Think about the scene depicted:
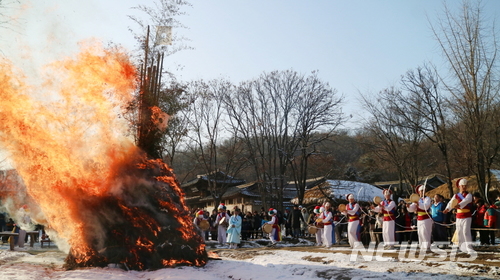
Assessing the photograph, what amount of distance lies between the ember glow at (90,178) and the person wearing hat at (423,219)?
6.82m

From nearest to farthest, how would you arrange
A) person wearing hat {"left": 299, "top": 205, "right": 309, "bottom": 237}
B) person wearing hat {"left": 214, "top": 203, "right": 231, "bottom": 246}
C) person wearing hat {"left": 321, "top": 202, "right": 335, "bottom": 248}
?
person wearing hat {"left": 321, "top": 202, "right": 335, "bottom": 248}
person wearing hat {"left": 214, "top": 203, "right": 231, "bottom": 246}
person wearing hat {"left": 299, "top": 205, "right": 309, "bottom": 237}

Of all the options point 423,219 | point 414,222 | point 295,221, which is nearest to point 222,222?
point 295,221

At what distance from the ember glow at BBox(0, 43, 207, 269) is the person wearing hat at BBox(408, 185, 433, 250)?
269 inches

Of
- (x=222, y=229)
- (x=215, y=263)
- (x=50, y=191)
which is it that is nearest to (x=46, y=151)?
(x=50, y=191)

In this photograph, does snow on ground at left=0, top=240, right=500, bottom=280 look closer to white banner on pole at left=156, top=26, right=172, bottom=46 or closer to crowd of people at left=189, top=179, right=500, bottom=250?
crowd of people at left=189, top=179, right=500, bottom=250

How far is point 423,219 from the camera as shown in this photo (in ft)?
46.2

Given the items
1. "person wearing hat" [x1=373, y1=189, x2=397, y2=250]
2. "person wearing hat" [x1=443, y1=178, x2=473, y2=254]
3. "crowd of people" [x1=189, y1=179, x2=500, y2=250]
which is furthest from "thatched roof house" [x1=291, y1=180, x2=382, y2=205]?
"person wearing hat" [x1=443, y1=178, x2=473, y2=254]

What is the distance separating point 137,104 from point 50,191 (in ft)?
13.6

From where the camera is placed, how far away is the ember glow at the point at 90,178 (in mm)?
12469

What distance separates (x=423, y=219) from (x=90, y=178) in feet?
33.6

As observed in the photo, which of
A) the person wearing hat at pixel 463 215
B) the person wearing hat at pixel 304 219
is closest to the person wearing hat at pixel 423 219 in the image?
the person wearing hat at pixel 463 215

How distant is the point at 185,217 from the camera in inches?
536

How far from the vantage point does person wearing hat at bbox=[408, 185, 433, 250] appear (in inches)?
545

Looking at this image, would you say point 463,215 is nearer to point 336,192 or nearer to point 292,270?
point 292,270
